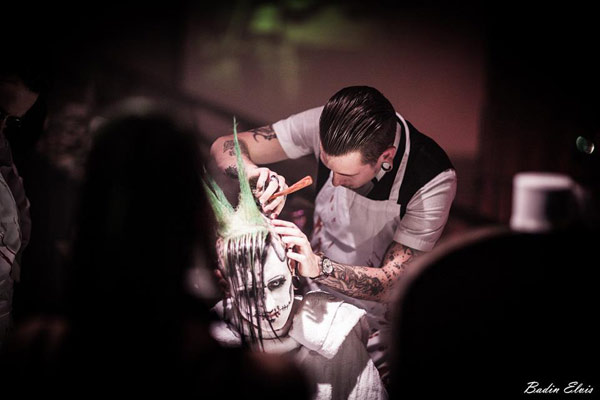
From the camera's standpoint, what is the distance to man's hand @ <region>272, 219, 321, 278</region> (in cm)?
204

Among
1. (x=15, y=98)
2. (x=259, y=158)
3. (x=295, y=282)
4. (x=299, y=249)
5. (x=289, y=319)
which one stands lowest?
(x=289, y=319)

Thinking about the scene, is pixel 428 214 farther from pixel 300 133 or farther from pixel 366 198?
pixel 300 133

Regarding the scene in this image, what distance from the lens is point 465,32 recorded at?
2037 millimetres

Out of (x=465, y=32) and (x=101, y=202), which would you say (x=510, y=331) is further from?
(x=465, y=32)

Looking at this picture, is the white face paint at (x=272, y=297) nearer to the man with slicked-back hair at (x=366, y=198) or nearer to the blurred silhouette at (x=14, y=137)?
the man with slicked-back hair at (x=366, y=198)

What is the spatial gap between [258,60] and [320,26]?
0.97 feet

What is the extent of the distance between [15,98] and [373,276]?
1769 mm

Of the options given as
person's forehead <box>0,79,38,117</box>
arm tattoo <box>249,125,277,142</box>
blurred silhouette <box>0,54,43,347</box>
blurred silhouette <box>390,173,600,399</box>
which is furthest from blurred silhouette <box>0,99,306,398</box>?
person's forehead <box>0,79,38,117</box>

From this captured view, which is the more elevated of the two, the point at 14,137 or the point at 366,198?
the point at 14,137

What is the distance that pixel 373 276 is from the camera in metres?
2.04

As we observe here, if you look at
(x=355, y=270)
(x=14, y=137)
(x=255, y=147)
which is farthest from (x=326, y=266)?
(x=14, y=137)

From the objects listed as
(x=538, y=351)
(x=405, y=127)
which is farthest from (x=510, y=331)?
(x=405, y=127)

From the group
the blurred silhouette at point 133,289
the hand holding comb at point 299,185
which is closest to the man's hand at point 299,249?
the hand holding comb at point 299,185

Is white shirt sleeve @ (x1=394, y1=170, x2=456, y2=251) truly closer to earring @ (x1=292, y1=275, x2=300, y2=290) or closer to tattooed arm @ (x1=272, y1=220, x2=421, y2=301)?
tattooed arm @ (x1=272, y1=220, x2=421, y2=301)
